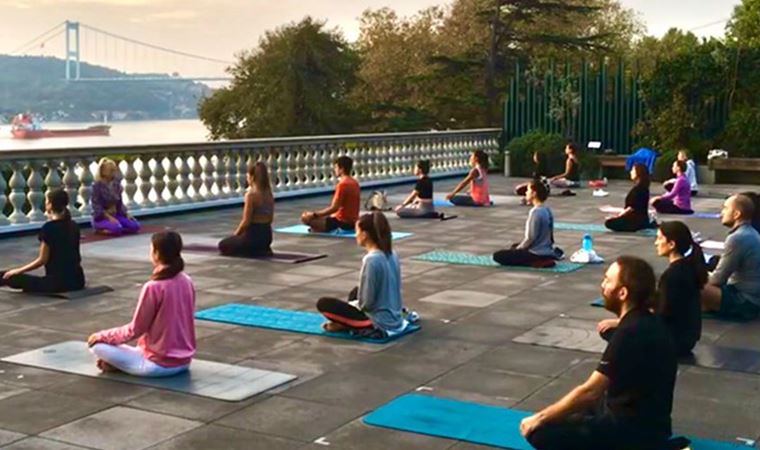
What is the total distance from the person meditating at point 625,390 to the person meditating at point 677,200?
13.3 meters

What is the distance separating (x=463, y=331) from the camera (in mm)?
8328

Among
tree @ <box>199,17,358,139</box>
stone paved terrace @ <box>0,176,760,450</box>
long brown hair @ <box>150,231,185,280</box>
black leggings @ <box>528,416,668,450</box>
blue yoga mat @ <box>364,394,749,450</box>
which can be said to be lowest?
blue yoga mat @ <box>364,394,749,450</box>

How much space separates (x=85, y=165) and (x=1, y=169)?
135 cm

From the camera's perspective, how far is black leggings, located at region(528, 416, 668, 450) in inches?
190

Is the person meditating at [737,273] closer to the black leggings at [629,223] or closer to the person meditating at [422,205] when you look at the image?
the black leggings at [629,223]

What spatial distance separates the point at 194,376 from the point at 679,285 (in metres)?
3.38

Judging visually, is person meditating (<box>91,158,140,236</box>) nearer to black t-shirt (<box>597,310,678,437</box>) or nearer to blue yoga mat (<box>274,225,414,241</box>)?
blue yoga mat (<box>274,225,414,241</box>)

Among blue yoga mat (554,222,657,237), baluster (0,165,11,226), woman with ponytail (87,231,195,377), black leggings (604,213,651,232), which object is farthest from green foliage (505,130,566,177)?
woman with ponytail (87,231,195,377)

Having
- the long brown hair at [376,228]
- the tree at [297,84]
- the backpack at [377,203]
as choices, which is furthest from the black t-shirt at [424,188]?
the tree at [297,84]

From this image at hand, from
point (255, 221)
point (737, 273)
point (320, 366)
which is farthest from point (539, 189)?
point (320, 366)

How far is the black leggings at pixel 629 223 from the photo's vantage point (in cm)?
1494

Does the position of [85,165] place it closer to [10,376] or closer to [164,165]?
[164,165]

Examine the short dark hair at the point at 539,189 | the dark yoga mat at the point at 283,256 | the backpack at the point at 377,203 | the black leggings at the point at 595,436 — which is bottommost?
the black leggings at the point at 595,436

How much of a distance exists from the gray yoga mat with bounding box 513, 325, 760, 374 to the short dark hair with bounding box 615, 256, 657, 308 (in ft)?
8.86
